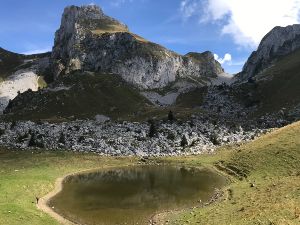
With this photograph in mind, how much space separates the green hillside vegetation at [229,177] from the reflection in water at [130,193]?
2601mm

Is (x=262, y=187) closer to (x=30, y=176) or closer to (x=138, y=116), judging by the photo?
(x=30, y=176)

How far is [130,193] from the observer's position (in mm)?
49750

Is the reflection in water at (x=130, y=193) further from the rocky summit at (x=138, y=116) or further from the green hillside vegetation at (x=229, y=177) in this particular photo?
the rocky summit at (x=138, y=116)

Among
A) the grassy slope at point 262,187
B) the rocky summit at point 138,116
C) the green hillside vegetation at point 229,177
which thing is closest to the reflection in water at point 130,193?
the green hillside vegetation at point 229,177

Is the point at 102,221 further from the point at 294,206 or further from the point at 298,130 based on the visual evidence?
the point at 298,130

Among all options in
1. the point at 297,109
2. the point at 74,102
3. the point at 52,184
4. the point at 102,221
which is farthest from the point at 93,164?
the point at 74,102

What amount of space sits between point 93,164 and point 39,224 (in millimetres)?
32954

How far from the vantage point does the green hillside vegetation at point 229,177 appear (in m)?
34.3

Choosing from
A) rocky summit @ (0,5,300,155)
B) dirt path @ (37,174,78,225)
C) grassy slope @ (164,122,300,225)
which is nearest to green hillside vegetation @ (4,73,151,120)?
rocky summit @ (0,5,300,155)

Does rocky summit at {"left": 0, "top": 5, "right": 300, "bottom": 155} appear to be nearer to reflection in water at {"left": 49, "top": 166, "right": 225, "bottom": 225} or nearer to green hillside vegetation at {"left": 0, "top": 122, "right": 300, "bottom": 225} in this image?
green hillside vegetation at {"left": 0, "top": 122, "right": 300, "bottom": 225}

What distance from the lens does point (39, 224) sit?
35.7 metres

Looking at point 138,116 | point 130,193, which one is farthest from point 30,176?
point 138,116

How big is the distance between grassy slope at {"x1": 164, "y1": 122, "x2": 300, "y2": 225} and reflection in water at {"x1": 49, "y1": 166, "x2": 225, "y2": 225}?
3.94 m

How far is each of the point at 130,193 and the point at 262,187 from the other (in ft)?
49.9
